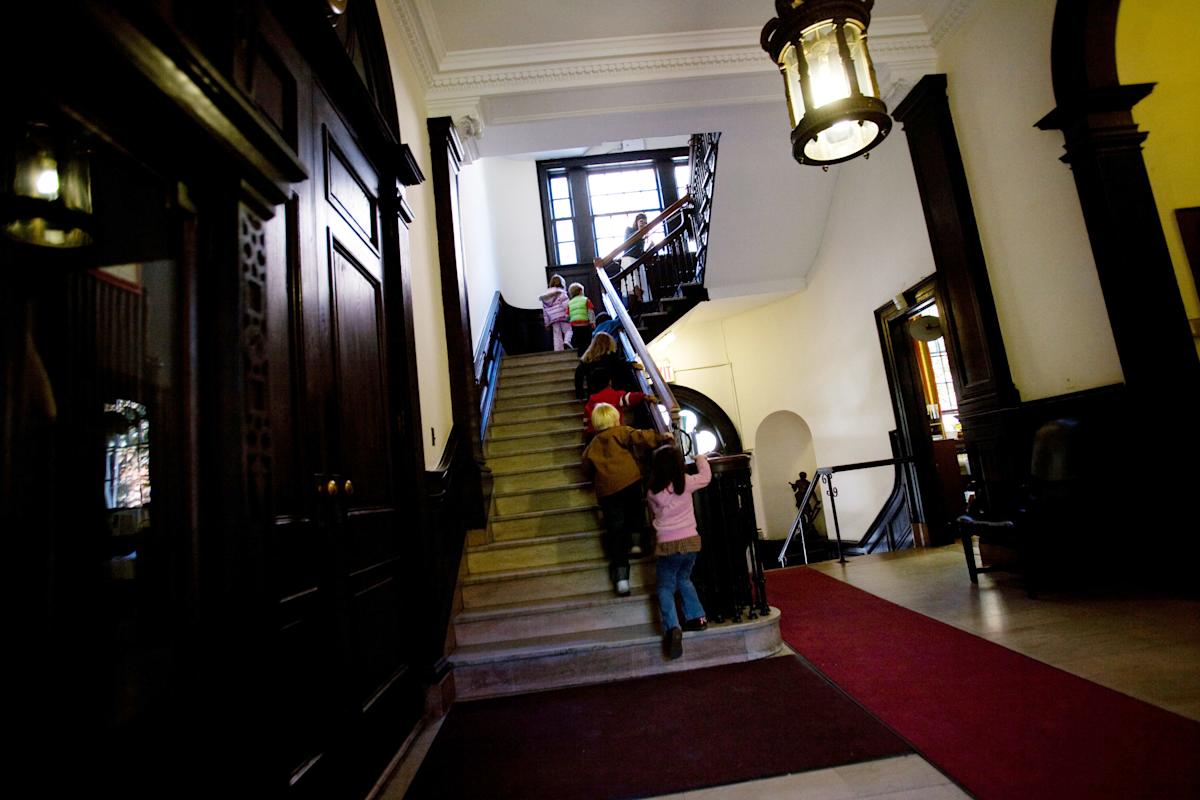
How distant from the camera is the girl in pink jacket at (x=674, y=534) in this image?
3.46 m

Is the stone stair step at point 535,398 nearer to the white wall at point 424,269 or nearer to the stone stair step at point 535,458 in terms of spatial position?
the stone stair step at point 535,458

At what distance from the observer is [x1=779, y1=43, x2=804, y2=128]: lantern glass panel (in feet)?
10.7

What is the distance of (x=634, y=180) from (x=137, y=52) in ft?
40.6

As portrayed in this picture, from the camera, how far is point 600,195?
1259 centimetres

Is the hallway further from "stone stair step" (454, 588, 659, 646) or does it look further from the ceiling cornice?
the ceiling cornice

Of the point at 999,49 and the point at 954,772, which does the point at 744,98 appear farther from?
the point at 954,772

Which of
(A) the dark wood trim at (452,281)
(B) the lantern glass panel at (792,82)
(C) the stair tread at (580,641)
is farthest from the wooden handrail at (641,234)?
(C) the stair tread at (580,641)

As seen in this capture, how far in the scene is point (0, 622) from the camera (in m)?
0.92

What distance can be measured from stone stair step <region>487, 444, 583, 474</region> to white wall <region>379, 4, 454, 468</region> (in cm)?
89

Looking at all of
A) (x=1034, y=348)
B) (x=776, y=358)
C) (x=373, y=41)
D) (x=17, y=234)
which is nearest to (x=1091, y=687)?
(x=1034, y=348)

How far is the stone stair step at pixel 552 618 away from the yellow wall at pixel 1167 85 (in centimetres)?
423

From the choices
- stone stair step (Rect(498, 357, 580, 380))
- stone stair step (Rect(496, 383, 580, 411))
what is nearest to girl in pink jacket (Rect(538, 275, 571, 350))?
stone stair step (Rect(498, 357, 580, 380))

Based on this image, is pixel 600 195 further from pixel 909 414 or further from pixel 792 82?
pixel 792 82

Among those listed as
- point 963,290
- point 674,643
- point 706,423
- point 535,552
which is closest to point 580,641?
point 674,643
